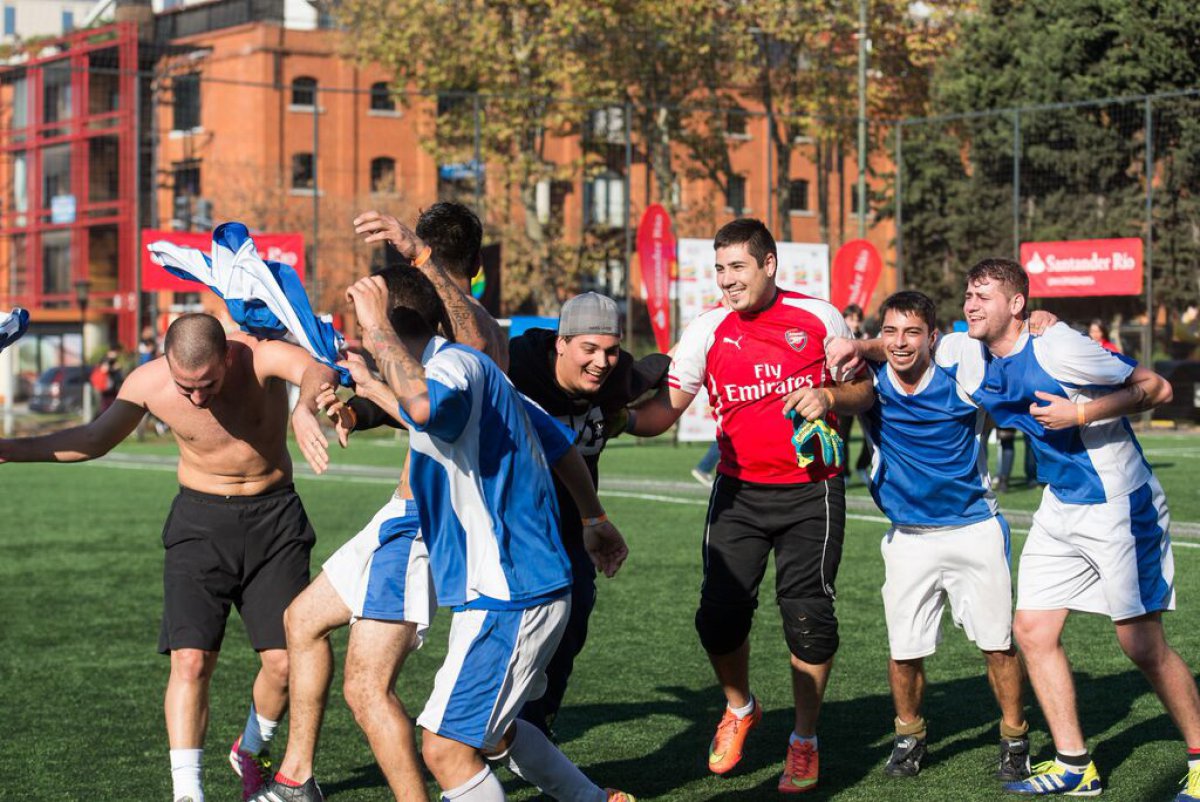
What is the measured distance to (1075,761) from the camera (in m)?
6.08

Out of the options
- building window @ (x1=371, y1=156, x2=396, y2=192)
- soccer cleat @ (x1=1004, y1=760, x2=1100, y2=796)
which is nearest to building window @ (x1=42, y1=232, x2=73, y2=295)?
building window @ (x1=371, y1=156, x2=396, y2=192)

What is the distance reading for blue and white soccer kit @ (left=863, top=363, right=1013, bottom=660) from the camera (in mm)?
6488

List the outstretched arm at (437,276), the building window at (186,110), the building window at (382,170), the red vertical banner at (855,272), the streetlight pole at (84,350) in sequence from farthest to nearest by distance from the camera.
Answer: the building window at (382,170) → the building window at (186,110) → the streetlight pole at (84,350) → the red vertical banner at (855,272) → the outstretched arm at (437,276)

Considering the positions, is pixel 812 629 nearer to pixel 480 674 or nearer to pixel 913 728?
pixel 913 728

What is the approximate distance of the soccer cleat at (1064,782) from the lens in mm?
6074

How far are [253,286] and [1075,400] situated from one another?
3001 mm

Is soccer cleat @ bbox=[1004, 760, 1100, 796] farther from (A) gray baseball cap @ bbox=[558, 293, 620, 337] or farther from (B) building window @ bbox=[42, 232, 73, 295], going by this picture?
(B) building window @ bbox=[42, 232, 73, 295]

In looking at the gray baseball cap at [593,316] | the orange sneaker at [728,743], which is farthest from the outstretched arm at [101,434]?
the orange sneaker at [728,743]

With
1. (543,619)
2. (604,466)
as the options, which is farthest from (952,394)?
(604,466)

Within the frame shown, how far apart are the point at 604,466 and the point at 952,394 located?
635 inches

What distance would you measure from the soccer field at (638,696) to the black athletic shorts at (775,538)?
73 cm

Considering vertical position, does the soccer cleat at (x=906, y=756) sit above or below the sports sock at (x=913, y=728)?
below

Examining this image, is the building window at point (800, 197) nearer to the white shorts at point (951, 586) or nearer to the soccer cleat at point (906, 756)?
the white shorts at point (951, 586)

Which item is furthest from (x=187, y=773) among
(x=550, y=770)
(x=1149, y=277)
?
(x=1149, y=277)
